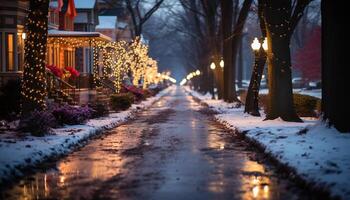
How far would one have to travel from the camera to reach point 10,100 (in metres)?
24.6

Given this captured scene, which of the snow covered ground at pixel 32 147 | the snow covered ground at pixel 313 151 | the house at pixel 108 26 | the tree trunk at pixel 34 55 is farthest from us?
the house at pixel 108 26

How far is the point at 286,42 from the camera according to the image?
23344mm

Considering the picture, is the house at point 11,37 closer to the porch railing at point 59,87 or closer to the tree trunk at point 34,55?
→ the porch railing at point 59,87

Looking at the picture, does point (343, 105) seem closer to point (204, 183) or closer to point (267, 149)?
point (267, 149)

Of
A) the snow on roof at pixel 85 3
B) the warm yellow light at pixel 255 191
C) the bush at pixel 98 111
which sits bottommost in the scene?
the warm yellow light at pixel 255 191

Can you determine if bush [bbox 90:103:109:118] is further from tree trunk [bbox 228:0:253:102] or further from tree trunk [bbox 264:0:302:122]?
tree trunk [bbox 228:0:253:102]

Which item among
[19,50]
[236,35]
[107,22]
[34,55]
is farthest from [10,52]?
[107,22]

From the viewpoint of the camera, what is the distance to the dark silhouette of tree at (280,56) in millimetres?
22891

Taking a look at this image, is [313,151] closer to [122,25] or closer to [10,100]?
[10,100]

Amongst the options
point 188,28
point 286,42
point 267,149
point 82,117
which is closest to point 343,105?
point 267,149

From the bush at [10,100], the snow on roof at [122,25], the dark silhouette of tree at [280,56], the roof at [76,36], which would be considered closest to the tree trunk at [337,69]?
the dark silhouette of tree at [280,56]

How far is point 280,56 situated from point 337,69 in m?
6.85

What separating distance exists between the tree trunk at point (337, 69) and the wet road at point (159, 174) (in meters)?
2.77

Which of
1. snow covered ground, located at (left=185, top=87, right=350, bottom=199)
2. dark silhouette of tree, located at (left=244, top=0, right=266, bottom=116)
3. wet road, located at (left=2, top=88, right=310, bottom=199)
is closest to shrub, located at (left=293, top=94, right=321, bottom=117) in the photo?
dark silhouette of tree, located at (left=244, top=0, right=266, bottom=116)
